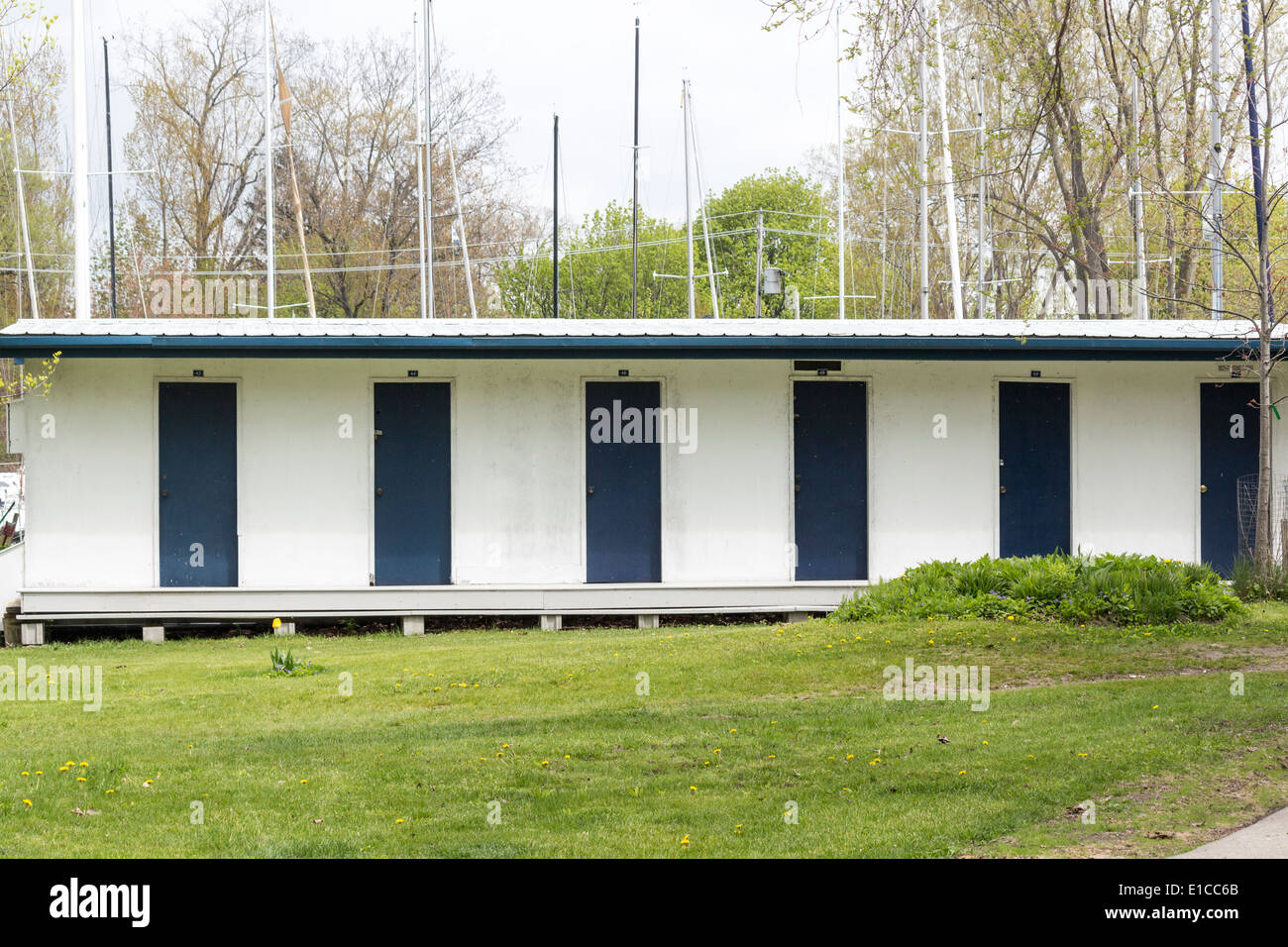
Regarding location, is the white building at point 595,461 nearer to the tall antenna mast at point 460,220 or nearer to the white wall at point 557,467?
the white wall at point 557,467

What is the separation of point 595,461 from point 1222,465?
317 inches

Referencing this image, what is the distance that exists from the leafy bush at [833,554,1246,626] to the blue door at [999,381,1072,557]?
2.81 m

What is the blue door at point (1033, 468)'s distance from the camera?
16750mm

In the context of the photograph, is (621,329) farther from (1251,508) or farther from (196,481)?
(1251,508)

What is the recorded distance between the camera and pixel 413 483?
16.3m

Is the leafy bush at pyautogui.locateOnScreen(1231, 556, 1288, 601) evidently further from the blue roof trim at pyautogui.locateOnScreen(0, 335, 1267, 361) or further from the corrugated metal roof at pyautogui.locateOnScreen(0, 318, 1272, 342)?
the corrugated metal roof at pyautogui.locateOnScreen(0, 318, 1272, 342)

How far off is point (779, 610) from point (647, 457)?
249cm

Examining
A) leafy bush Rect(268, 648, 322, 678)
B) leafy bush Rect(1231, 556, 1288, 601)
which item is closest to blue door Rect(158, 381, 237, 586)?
leafy bush Rect(268, 648, 322, 678)

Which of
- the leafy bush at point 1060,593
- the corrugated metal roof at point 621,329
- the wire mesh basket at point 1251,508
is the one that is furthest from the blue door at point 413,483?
the wire mesh basket at point 1251,508

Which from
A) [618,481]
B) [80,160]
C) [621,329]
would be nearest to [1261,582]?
[618,481]

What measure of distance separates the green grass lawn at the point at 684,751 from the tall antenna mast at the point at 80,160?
29.1ft
